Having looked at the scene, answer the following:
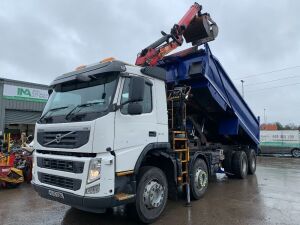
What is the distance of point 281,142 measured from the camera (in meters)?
22.9

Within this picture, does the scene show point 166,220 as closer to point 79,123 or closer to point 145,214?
point 145,214

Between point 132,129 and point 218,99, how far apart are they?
11.3ft

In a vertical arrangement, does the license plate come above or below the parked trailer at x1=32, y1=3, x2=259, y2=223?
below

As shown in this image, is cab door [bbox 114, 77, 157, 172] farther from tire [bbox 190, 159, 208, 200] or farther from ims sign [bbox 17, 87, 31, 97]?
ims sign [bbox 17, 87, 31, 97]

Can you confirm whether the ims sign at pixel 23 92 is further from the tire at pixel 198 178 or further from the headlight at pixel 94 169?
the headlight at pixel 94 169

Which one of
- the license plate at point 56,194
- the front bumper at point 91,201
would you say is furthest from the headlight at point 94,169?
the license plate at point 56,194

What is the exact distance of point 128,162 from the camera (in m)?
4.71

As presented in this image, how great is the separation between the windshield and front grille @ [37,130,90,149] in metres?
0.21

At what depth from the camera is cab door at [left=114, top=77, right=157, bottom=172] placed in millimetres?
4613

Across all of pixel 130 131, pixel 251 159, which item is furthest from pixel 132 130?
pixel 251 159

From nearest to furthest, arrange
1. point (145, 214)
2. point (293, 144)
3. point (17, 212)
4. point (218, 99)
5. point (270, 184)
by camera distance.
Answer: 1. point (145, 214)
2. point (17, 212)
3. point (218, 99)
4. point (270, 184)
5. point (293, 144)

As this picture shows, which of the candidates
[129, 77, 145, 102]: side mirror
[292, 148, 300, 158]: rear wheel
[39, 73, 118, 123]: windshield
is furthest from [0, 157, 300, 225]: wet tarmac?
[292, 148, 300, 158]: rear wheel

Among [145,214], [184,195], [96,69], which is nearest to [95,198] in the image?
[145,214]

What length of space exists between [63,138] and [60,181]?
702mm
